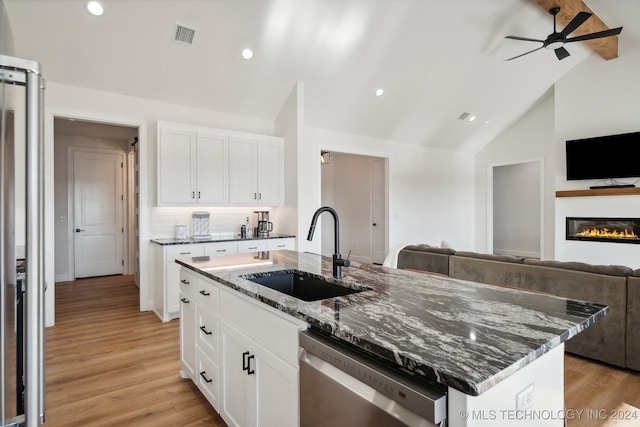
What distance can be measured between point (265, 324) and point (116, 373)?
2064mm

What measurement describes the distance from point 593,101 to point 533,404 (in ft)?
22.3

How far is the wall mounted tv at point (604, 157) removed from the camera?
17.9 ft

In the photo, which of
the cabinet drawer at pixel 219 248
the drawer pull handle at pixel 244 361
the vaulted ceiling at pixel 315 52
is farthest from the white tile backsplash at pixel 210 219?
the drawer pull handle at pixel 244 361

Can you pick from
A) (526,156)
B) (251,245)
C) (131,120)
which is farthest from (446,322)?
(526,156)

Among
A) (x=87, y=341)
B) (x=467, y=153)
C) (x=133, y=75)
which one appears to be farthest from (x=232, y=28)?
(x=467, y=153)

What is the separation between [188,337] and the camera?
255 cm

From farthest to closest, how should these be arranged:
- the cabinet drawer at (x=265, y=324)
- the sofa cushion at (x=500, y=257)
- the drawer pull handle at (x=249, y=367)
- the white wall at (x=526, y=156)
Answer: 1. the white wall at (x=526, y=156)
2. the sofa cushion at (x=500, y=257)
3. the drawer pull handle at (x=249, y=367)
4. the cabinet drawer at (x=265, y=324)

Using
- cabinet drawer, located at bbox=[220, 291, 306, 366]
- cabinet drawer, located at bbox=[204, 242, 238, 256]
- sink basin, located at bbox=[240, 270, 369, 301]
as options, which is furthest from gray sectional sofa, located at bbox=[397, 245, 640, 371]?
cabinet drawer, located at bbox=[204, 242, 238, 256]

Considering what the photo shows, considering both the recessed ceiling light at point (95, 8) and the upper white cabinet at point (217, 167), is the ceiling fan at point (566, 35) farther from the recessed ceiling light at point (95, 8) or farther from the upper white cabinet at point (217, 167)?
the recessed ceiling light at point (95, 8)

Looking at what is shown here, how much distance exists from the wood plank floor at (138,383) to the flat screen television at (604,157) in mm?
4075

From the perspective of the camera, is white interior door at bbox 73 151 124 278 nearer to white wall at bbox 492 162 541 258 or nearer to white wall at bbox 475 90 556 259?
white wall at bbox 475 90 556 259

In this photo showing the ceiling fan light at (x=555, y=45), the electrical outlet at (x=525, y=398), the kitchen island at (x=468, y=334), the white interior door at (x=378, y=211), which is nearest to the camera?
the kitchen island at (x=468, y=334)

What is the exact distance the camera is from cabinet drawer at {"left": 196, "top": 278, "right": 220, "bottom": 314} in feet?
6.81

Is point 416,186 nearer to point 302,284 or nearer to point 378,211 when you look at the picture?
point 378,211
